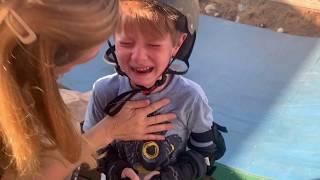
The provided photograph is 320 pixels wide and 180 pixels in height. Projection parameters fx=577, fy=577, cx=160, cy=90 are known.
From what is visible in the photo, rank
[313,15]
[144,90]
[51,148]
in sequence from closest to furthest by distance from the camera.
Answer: [51,148] < [144,90] < [313,15]

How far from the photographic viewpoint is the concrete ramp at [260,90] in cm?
257

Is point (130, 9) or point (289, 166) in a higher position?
point (130, 9)

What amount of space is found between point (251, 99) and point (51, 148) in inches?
65.0

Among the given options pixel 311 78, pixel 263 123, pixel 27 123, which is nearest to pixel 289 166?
pixel 263 123

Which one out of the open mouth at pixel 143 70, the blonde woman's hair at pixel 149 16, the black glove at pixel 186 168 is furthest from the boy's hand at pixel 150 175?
the blonde woman's hair at pixel 149 16

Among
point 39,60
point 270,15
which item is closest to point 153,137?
point 39,60

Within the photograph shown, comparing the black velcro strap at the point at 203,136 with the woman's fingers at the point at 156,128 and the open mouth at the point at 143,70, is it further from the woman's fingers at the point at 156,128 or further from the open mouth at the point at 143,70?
the open mouth at the point at 143,70

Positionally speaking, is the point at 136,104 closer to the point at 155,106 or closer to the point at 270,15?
the point at 155,106

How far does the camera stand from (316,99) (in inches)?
113

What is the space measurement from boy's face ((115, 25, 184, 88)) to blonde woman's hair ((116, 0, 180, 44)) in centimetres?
1

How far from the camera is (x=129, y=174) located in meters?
1.80

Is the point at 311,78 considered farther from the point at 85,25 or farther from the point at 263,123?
the point at 85,25

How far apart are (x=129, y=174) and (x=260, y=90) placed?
4.32 ft

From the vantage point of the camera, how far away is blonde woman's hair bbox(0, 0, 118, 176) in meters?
1.16
